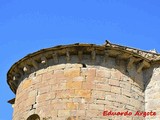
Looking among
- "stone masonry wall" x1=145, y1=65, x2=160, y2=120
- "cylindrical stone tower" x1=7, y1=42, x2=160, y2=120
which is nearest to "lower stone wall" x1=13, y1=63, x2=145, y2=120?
"cylindrical stone tower" x1=7, y1=42, x2=160, y2=120

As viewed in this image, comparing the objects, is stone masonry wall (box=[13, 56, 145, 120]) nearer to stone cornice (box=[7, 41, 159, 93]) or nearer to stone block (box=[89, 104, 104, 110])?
stone block (box=[89, 104, 104, 110])

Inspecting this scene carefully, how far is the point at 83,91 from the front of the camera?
1005 cm

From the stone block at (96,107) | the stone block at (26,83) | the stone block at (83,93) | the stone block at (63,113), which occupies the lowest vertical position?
the stone block at (63,113)

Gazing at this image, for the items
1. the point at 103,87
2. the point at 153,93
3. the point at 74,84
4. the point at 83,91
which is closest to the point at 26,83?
the point at 74,84

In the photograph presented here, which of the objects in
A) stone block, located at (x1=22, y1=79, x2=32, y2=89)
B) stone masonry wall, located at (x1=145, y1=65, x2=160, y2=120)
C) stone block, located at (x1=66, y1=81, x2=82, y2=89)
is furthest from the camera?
stone block, located at (x1=22, y1=79, x2=32, y2=89)

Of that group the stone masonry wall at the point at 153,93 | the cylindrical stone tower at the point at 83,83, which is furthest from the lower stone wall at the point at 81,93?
the stone masonry wall at the point at 153,93

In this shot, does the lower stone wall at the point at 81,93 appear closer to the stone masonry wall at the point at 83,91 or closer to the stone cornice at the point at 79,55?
the stone masonry wall at the point at 83,91

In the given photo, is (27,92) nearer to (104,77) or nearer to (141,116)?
(104,77)

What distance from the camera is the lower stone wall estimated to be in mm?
9875

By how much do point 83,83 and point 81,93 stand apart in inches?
11.1

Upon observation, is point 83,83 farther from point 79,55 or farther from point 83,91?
point 79,55

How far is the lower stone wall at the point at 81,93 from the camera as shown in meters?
9.88

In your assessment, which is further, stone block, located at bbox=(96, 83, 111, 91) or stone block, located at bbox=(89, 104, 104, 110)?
stone block, located at bbox=(96, 83, 111, 91)

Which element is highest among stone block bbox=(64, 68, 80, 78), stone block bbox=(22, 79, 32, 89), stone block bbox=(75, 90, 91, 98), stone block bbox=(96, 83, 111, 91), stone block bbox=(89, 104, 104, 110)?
stone block bbox=(64, 68, 80, 78)
